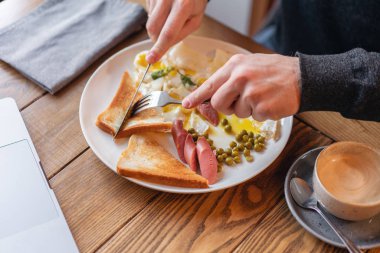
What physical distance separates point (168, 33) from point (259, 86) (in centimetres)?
38

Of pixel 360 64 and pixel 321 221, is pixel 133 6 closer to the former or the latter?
pixel 360 64

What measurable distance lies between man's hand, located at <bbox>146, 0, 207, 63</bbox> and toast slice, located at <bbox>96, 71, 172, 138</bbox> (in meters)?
0.16

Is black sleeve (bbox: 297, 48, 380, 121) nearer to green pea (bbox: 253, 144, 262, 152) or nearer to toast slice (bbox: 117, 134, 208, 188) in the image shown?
green pea (bbox: 253, 144, 262, 152)

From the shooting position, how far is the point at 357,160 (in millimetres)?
1012

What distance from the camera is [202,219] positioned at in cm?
104

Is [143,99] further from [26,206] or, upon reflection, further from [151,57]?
[26,206]

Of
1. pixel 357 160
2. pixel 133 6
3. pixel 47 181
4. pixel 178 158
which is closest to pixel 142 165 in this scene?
pixel 178 158

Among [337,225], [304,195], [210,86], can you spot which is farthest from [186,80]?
[337,225]

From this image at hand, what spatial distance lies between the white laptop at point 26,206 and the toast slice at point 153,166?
0.65 ft

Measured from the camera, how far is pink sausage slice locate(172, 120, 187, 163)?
116 cm

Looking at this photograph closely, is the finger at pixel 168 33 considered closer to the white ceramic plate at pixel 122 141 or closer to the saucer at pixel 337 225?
the white ceramic plate at pixel 122 141

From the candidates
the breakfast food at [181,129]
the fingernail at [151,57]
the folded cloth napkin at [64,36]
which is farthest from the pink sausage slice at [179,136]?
the folded cloth napkin at [64,36]

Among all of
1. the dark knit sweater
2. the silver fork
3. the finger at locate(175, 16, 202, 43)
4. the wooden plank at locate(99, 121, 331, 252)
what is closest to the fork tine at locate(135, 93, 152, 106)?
the silver fork

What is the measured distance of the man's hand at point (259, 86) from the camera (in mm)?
1014
